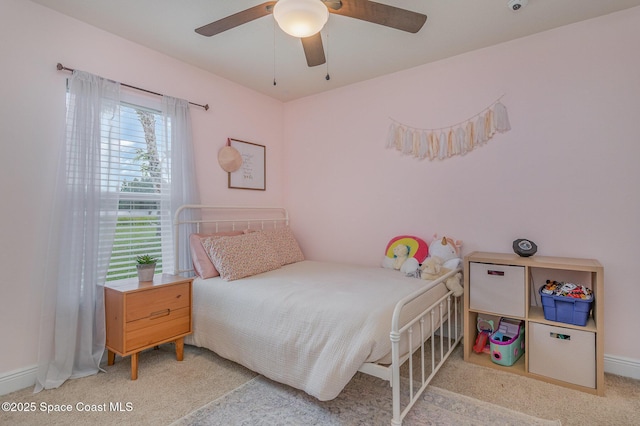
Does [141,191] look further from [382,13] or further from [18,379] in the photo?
[382,13]

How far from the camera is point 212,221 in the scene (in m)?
3.02

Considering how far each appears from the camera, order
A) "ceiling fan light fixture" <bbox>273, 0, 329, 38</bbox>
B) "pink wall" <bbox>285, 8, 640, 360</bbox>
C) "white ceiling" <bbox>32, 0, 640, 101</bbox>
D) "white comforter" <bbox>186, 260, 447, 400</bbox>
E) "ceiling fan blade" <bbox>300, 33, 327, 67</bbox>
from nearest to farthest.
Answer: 1. "ceiling fan light fixture" <bbox>273, 0, 329, 38</bbox>
2. "white comforter" <bbox>186, 260, 447, 400</bbox>
3. "ceiling fan blade" <bbox>300, 33, 327, 67</bbox>
4. "white ceiling" <bbox>32, 0, 640, 101</bbox>
5. "pink wall" <bbox>285, 8, 640, 360</bbox>

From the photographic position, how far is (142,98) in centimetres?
257

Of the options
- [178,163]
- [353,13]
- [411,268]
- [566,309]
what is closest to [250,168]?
[178,163]

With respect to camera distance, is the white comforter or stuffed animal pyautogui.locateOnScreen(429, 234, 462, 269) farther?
stuffed animal pyautogui.locateOnScreen(429, 234, 462, 269)

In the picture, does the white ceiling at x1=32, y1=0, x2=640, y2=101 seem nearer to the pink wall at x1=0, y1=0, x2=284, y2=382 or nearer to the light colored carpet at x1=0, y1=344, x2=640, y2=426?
the pink wall at x1=0, y1=0, x2=284, y2=382

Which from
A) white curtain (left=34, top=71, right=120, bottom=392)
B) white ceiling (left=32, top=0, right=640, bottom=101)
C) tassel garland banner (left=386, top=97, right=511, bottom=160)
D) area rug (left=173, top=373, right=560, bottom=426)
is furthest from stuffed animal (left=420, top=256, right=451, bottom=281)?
white curtain (left=34, top=71, right=120, bottom=392)

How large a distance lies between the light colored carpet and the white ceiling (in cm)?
211

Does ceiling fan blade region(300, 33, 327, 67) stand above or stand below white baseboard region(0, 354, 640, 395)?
above

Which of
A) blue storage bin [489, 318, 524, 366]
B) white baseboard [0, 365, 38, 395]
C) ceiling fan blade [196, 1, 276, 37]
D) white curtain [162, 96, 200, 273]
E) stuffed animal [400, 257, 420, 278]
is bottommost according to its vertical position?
white baseboard [0, 365, 38, 395]

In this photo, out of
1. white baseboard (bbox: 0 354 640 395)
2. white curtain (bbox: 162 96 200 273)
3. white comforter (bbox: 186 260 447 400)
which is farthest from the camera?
white curtain (bbox: 162 96 200 273)

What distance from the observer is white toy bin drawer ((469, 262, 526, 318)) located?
219cm

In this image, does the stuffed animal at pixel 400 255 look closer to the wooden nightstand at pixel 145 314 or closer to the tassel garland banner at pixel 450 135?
the tassel garland banner at pixel 450 135

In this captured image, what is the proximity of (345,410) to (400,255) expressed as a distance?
135 cm
